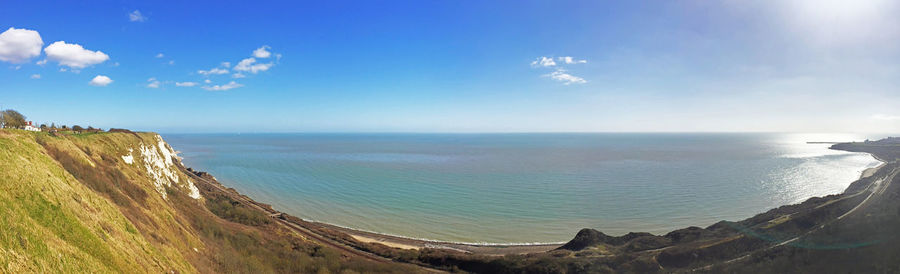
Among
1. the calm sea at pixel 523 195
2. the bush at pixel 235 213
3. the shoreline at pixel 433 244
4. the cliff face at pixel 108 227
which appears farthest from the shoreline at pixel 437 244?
the cliff face at pixel 108 227

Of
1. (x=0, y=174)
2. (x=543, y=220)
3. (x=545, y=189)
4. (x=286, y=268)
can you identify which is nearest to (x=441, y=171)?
(x=545, y=189)

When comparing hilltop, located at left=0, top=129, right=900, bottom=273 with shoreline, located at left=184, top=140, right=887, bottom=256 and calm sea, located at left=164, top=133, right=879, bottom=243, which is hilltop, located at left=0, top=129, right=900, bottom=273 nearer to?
shoreline, located at left=184, top=140, right=887, bottom=256

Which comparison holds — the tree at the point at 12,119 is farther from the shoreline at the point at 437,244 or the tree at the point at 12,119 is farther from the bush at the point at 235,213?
the shoreline at the point at 437,244

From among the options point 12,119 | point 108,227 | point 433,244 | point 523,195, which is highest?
point 12,119

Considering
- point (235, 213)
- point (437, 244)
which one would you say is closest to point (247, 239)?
point (235, 213)

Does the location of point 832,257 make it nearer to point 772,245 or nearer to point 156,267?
point 772,245

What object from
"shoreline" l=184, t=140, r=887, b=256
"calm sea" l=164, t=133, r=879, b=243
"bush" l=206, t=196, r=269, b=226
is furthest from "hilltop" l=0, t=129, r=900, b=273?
"calm sea" l=164, t=133, r=879, b=243

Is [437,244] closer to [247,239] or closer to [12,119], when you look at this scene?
[247,239]
